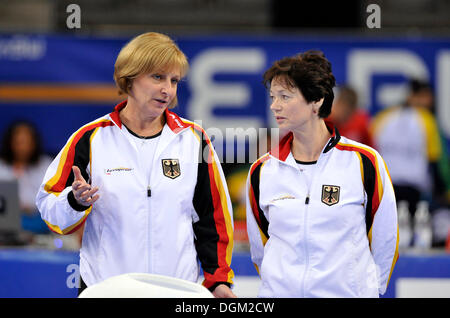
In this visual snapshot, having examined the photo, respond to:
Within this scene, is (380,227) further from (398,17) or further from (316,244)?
(398,17)

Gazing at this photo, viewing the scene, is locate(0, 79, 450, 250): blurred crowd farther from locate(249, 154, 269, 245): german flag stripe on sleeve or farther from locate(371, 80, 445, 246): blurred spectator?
locate(249, 154, 269, 245): german flag stripe on sleeve

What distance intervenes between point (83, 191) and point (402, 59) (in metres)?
5.81

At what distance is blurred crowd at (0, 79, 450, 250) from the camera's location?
277 inches

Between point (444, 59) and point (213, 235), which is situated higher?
point (444, 59)

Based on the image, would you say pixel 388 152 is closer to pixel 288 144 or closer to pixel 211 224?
pixel 288 144

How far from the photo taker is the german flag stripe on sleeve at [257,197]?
302 cm

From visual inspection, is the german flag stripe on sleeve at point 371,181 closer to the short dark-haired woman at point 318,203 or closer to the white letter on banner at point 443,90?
the short dark-haired woman at point 318,203

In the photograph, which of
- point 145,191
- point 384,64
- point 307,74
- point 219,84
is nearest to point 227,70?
point 219,84

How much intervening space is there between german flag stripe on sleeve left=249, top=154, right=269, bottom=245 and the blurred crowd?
3.59 meters

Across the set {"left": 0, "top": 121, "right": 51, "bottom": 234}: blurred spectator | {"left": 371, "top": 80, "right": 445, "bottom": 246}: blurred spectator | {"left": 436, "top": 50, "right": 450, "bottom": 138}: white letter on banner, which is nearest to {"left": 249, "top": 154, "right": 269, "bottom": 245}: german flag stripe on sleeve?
{"left": 0, "top": 121, "right": 51, "bottom": 234}: blurred spectator

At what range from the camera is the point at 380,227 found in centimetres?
286

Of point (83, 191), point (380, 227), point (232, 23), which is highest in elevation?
point (232, 23)

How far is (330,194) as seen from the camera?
2.82 meters
